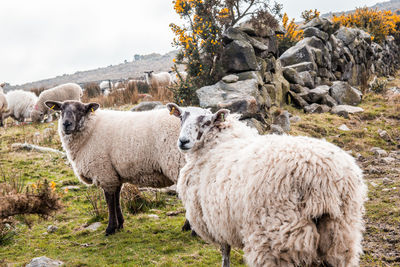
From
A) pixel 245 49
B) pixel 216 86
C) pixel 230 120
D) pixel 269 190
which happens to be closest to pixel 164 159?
pixel 230 120

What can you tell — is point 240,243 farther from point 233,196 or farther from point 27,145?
point 27,145

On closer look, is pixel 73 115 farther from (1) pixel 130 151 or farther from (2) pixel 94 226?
(2) pixel 94 226

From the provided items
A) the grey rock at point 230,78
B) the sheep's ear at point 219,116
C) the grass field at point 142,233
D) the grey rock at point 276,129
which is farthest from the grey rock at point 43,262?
the grey rock at point 230,78

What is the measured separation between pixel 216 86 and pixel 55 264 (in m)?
5.64

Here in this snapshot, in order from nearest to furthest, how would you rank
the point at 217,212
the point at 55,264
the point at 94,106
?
the point at 217,212 < the point at 55,264 < the point at 94,106

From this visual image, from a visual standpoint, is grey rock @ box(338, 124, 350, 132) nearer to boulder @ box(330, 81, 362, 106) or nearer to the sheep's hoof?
boulder @ box(330, 81, 362, 106)

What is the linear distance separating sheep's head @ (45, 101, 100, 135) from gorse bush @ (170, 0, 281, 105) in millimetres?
3842

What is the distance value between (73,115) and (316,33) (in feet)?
38.7

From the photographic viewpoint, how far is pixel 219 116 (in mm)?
3441

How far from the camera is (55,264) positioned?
155 inches

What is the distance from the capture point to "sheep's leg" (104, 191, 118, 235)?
500 centimetres

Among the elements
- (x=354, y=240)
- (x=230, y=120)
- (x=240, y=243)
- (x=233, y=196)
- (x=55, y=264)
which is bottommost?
(x=55, y=264)

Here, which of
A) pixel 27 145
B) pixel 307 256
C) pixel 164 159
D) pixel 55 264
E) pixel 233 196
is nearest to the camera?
pixel 307 256

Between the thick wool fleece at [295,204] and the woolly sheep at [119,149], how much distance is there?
2204 mm
